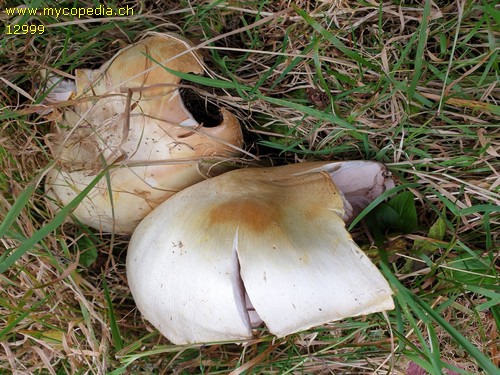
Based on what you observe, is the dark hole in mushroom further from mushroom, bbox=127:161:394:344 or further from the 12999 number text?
the 12999 number text

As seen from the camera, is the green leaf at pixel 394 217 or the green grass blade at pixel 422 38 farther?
the green leaf at pixel 394 217

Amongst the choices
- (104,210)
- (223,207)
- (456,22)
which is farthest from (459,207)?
(104,210)

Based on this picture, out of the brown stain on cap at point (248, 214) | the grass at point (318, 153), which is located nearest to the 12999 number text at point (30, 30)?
the grass at point (318, 153)

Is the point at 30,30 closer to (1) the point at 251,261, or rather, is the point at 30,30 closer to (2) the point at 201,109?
(2) the point at 201,109

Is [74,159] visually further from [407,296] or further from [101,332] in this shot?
[407,296]

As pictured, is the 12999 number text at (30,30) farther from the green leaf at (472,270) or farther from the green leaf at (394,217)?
the green leaf at (472,270)

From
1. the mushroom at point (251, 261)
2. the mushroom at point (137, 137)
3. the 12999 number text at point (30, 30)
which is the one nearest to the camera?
the mushroom at point (251, 261)
